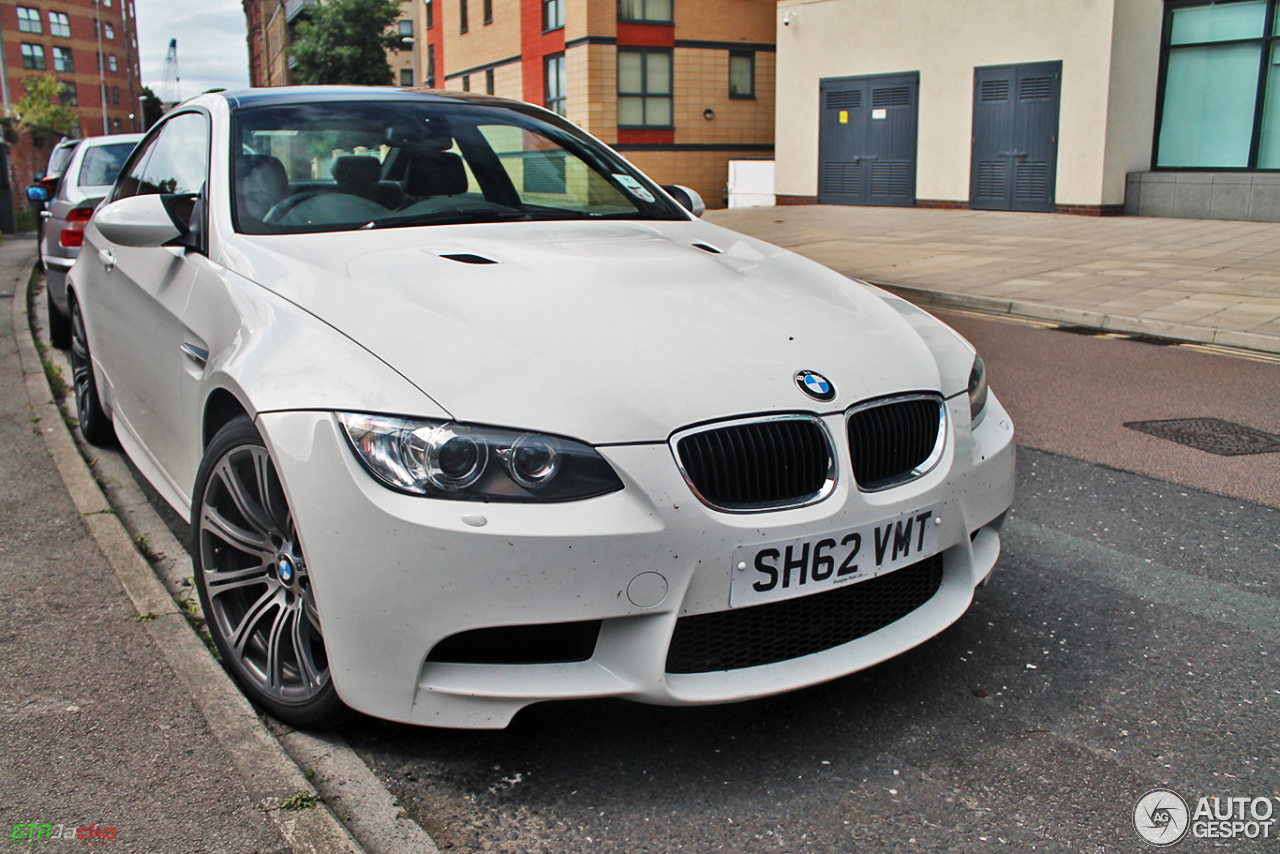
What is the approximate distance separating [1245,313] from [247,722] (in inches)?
365

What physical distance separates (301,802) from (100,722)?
0.72 m

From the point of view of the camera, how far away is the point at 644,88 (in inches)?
1351

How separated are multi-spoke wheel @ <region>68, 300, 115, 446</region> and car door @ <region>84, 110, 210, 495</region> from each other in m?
0.52

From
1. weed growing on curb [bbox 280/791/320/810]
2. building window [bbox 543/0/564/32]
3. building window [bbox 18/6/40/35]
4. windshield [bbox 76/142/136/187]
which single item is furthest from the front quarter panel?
building window [bbox 18/6/40/35]

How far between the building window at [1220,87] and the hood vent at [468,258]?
19.8m

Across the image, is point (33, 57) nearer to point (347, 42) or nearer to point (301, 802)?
point (347, 42)

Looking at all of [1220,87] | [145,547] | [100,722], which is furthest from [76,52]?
[100,722]

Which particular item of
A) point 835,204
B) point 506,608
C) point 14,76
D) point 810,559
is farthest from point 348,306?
point 14,76

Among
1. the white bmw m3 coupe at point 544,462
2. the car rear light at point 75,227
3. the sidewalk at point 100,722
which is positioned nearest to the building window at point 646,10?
the car rear light at point 75,227

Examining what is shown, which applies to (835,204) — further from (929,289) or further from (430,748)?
(430,748)

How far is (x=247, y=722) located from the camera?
2703 mm

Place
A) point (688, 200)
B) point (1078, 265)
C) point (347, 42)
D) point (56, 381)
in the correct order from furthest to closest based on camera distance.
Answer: point (347, 42), point (1078, 265), point (56, 381), point (688, 200)

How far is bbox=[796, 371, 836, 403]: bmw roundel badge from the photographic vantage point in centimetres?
256

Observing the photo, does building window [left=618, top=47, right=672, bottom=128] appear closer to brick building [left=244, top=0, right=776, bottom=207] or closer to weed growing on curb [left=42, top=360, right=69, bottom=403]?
brick building [left=244, top=0, right=776, bottom=207]
